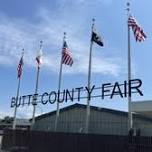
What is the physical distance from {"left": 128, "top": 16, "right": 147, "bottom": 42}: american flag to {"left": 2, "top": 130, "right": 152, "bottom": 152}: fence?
7434 millimetres

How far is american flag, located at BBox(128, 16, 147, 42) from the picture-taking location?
89.7 ft

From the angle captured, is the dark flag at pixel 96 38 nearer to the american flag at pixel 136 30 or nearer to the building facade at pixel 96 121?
the american flag at pixel 136 30

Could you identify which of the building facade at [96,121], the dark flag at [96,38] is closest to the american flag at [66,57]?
the dark flag at [96,38]

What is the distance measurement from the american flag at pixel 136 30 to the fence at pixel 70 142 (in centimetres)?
743

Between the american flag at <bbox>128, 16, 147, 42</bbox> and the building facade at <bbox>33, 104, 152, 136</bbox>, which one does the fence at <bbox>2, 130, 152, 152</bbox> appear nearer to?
the american flag at <bbox>128, 16, 147, 42</bbox>

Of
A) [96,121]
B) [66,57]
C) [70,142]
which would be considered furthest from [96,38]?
[96,121]

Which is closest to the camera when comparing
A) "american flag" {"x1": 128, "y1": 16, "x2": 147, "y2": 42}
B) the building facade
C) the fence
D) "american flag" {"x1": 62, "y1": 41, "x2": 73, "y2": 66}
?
the fence

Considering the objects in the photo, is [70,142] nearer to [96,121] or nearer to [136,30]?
[136,30]

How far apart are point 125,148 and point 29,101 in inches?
714

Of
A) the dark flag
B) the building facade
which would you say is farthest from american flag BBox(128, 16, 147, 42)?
the building facade

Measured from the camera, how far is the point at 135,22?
1099 inches

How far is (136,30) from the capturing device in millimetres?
27609

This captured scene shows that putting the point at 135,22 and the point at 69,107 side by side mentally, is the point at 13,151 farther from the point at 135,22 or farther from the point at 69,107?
the point at 69,107

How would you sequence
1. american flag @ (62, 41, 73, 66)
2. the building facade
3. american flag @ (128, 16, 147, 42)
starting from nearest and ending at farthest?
american flag @ (128, 16, 147, 42) < american flag @ (62, 41, 73, 66) < the building facade
